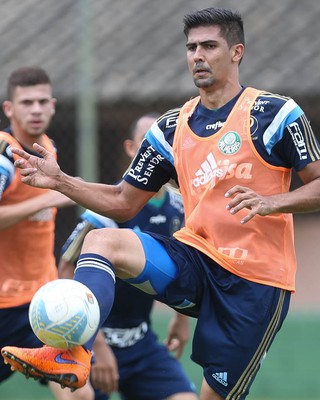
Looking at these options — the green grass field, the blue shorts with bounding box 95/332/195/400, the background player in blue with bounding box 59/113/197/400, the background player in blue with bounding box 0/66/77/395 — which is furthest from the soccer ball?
the green grass field

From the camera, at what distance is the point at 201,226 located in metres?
6.17

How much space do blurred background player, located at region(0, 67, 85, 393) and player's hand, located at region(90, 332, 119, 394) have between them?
1.25 feet

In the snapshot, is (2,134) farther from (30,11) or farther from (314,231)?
(30,11)

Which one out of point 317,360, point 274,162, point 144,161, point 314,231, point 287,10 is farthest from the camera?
point 287,10

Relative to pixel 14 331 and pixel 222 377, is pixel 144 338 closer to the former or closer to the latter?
pixel 14 331

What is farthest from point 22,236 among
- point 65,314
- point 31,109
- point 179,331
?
point 65,314

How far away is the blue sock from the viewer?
5559mm

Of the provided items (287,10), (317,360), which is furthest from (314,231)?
(287,10)

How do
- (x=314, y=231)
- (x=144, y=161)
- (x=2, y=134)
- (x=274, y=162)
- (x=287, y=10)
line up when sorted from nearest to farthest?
(x=274, y=162)
(x=144, y=161)
(x=2, y=134)
(x=314, y=231)
(x=287, y=10)

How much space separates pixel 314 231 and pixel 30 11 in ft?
14.3

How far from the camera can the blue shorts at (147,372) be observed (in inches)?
308

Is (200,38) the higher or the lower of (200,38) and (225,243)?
the higher

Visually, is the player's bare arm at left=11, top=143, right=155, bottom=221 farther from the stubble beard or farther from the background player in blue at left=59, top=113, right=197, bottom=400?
the background player in blue at left=59, top=113, right=197, bottom=400

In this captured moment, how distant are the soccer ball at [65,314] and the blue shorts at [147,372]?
2468mm
